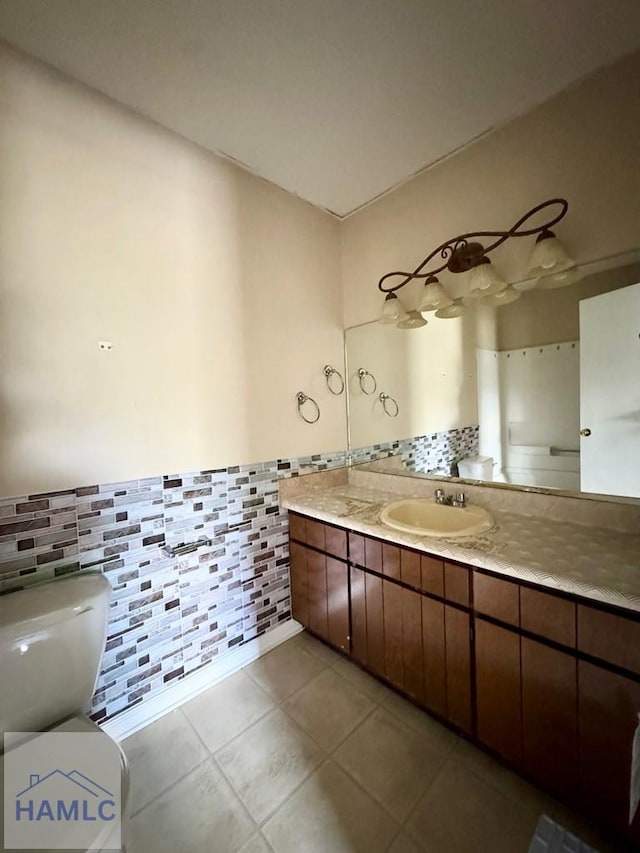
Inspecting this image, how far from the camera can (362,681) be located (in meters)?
1.49

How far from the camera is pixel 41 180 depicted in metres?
1.08

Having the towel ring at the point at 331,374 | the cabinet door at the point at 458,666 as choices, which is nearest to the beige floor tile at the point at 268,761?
the cabinet door at the point at 458,666

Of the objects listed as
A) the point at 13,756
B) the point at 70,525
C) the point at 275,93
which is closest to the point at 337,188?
the point at 275,93

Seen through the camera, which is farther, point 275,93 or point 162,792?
point 275,93

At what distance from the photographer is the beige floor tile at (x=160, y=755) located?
1092mm

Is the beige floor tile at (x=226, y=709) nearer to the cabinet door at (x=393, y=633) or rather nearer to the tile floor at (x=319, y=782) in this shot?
the tile floor at (x=319, y=782)

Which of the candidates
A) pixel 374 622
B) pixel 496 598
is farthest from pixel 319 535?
pixel 496 598

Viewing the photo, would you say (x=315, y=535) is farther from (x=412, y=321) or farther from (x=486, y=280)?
(x=486, y=280)

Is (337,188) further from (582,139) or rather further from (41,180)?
(41,180)

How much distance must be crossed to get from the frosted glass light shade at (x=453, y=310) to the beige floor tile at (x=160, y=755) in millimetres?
2177

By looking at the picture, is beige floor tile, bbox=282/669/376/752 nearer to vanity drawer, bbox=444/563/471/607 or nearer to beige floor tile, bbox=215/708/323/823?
beige floor tile, bbox=215/708/323/823

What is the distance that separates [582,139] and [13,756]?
8.55 ft

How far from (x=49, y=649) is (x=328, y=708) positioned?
1084 mm

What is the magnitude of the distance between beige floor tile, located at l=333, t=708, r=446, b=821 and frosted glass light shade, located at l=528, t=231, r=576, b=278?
187 cm
